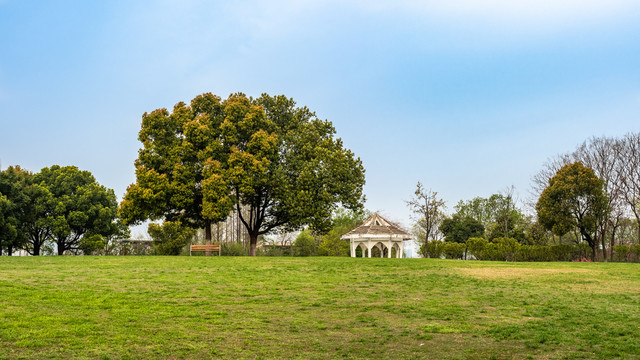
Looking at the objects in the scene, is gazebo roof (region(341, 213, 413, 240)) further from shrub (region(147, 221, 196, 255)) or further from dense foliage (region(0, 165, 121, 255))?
dense foliage (region(0, 165, 121, 255))

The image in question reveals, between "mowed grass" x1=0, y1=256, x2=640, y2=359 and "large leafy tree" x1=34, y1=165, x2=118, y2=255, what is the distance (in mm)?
19364

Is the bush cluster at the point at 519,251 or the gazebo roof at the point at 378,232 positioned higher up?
the gazebo roof at the point at 378,232

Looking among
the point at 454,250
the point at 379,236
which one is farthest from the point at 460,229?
the point at 379,236

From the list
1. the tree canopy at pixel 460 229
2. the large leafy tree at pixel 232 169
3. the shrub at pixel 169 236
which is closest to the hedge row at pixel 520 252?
the large leafy tree at pixel 232 169

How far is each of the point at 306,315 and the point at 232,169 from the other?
779 inches

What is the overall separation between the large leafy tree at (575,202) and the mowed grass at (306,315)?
58.3ft

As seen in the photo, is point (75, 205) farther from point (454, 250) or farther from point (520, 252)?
point (520, 252)

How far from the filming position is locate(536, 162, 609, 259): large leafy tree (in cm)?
3628

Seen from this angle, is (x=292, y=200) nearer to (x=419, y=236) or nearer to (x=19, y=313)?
(x=19, y=313)

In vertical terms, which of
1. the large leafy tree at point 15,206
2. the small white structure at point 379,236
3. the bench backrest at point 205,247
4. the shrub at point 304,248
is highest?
the large leafy tree at point 15,206

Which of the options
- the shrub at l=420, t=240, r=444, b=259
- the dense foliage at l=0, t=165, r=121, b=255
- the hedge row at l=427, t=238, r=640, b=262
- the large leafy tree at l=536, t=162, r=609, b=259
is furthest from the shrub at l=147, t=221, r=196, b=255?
the large leafy tree at l=536, t=162, r=609, b=259

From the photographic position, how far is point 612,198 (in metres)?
43.2

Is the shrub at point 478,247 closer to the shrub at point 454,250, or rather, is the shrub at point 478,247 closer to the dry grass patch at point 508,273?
the shrub at point 454,250

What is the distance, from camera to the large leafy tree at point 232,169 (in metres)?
31.1
